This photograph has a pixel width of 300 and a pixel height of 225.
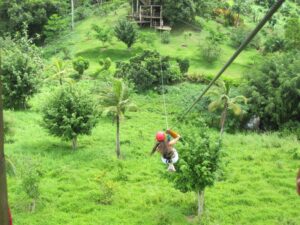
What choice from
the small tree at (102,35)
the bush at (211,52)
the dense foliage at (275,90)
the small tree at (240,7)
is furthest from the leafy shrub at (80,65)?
the small tree at (240,7)

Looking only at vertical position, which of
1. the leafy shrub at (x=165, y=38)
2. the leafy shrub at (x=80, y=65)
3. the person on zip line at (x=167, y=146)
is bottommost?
the leafy shrub at (x=80, y=65)

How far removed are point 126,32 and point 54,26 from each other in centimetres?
1021

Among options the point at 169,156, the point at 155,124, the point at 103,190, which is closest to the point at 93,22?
the point at 155,124

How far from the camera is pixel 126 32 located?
4941 cm

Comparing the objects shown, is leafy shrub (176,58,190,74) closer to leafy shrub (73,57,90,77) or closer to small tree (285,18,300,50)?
leafy shrub (73,57,90,77)

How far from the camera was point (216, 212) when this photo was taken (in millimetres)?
21516

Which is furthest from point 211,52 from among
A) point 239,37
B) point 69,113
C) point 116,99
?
point 69,113

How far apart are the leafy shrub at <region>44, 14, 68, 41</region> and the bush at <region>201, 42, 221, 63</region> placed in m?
17.5

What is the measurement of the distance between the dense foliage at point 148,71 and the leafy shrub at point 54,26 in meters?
14.8

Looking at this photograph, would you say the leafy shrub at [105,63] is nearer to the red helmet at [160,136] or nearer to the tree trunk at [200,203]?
the tree trunk at [200,203]

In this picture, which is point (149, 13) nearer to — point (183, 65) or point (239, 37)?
point (239, 37)

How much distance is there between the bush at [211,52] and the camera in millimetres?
48459

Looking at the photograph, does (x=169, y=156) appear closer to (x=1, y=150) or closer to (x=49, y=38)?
(x=1, y=150)

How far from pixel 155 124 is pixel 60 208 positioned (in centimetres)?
1580
